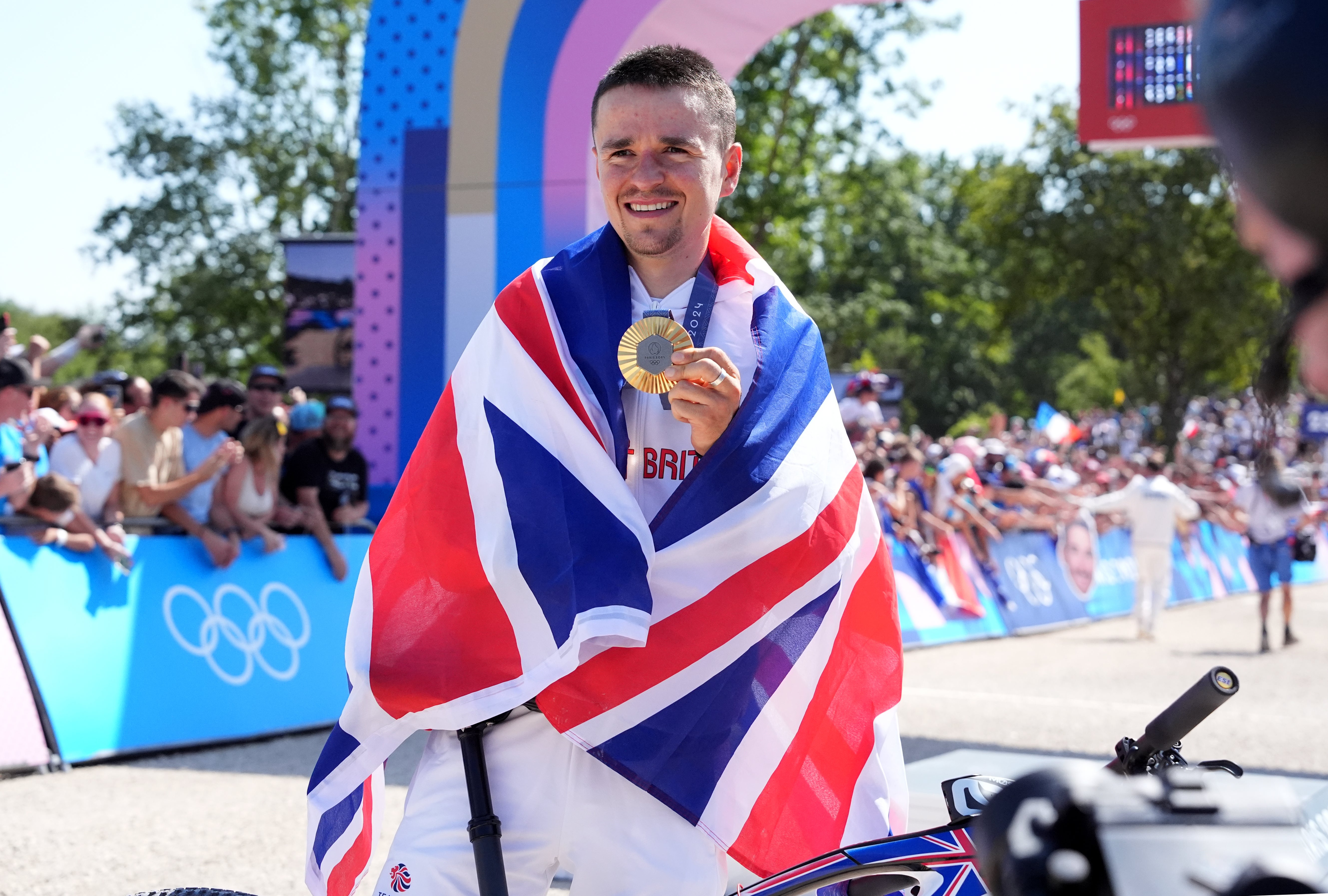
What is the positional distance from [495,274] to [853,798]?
23.1 feet

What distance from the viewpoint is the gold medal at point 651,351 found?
210 centimetres

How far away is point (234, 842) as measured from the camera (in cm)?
530

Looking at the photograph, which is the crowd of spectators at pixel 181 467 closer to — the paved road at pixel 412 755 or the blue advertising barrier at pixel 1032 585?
the paved road at pixel 412 755

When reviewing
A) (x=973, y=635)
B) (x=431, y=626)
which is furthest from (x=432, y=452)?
(x=973, y=635)

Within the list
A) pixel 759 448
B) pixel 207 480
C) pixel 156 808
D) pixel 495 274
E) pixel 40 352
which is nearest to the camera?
pixel 759 448

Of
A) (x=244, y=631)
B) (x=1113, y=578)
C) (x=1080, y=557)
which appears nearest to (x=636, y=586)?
(x=244, y=631)

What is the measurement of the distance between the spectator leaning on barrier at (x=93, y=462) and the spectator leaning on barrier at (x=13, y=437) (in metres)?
0.37

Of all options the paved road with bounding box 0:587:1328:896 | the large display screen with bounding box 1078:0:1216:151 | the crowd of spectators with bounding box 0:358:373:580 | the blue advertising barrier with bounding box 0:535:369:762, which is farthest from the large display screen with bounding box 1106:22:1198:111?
the blue advertising barrier with bounding box 0:535:369:762

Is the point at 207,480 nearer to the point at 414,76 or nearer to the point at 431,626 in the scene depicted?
the point at 414,76

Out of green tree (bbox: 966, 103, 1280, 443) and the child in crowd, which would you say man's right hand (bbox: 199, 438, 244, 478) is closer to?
the child in crowd

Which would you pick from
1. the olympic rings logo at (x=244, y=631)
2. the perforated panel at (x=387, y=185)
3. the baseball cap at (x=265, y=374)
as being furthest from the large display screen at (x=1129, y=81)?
the olympic rings logo at (x=244, y=631)

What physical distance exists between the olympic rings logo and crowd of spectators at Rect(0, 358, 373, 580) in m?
0.26

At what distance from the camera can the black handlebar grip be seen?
171 centimetres

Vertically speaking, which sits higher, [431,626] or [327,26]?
[327,26]
